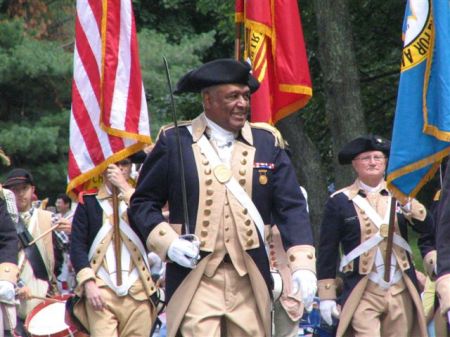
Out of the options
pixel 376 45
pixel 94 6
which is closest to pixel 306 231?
pixel 94 6

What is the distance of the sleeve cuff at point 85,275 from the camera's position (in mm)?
→ 10000

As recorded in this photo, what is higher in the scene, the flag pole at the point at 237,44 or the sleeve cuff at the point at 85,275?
the flag pole at the point at 237,44

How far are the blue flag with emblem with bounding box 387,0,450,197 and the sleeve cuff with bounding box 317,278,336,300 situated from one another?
1.17m

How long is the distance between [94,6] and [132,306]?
7.81 ft

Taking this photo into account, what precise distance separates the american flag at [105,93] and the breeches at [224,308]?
2753mm

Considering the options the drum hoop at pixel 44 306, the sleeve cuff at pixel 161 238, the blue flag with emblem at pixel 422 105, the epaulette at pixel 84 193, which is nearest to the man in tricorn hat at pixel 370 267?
the blue flag with emblem at pixel 422 105

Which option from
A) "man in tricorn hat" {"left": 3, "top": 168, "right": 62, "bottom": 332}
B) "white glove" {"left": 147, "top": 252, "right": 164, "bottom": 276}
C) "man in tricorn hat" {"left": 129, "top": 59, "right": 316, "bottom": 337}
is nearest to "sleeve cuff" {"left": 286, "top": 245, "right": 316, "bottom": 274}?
"man in tricorn hat" {"left": 129, "top": 59, "right": 316, "bottom": 337}

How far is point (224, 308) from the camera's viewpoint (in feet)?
25.3

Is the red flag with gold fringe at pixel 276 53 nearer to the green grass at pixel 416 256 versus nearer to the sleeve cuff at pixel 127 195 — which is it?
the sleeve cuff at pixel 127 195

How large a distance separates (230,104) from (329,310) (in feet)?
10.6

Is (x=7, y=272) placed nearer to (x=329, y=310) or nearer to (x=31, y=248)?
(x=329, y=310)

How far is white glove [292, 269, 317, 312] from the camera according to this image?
294 inches

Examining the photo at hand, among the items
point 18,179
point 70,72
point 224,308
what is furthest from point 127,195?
point 70,72

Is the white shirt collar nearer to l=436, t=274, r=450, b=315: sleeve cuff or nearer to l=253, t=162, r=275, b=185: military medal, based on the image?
l=253, t=162, r=275, b=185: military medal
